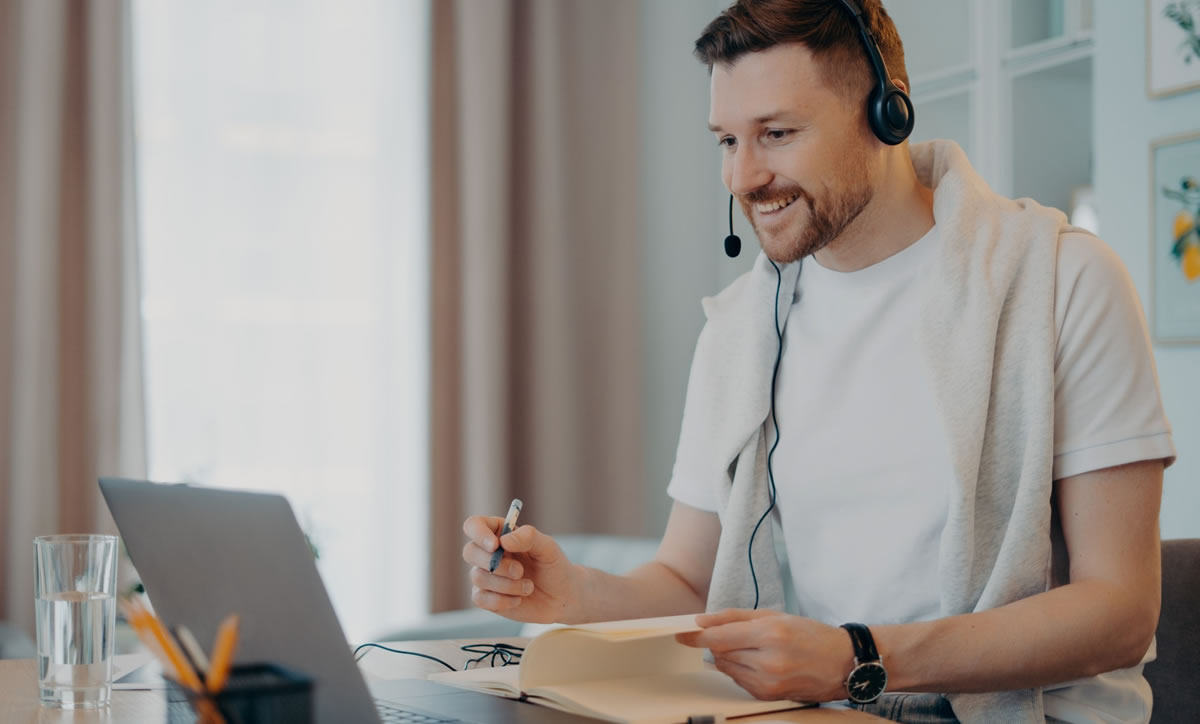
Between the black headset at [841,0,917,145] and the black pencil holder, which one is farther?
the black headset at [841,0,917,145]

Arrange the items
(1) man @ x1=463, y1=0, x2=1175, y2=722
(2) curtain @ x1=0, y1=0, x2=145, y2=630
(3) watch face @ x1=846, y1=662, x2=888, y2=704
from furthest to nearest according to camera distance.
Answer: (2) curtain @ x1=0, y1=0, x2=145, y2=630 < (1) man @ x1=463, y1=0, x2=1175, y2=722 < (3) watch face @ x1=846, y1=662, x2=888, y2=704

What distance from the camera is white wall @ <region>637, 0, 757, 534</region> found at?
12.6ft

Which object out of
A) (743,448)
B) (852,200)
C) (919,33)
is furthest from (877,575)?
(919,33)

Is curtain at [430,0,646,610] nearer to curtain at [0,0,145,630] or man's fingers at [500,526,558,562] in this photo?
curtain at [0,0,145,630]

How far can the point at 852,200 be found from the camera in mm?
1376

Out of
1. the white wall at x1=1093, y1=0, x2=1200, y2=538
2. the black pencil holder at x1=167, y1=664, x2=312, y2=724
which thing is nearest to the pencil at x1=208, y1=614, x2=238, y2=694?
the black pencil holder at x1=167, y1=664, x2=312, y2=724

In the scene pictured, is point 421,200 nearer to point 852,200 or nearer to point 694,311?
point 694,311

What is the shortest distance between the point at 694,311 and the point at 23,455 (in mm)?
2047

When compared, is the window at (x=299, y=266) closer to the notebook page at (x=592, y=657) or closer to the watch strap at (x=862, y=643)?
the notebook page at (x=592, y=657)

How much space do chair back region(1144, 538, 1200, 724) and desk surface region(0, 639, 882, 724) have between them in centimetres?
57

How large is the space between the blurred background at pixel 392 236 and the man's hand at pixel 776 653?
1.85m

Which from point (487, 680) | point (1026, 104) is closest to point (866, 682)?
point (487, 680)

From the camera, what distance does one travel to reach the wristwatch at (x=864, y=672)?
102 centimetres

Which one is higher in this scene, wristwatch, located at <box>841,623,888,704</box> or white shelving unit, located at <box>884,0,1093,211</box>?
white shelving unit, located at <box>884,0,1093,211</box>
